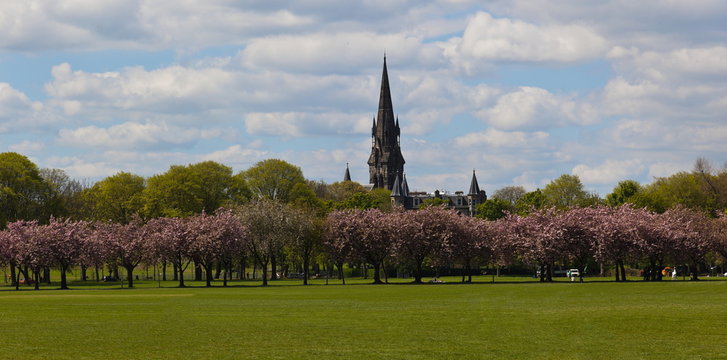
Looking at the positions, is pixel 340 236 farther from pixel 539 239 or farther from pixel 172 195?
pixel 172 195

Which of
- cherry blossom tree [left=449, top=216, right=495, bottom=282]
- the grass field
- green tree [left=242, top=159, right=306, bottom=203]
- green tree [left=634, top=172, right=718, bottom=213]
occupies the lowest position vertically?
the grass field

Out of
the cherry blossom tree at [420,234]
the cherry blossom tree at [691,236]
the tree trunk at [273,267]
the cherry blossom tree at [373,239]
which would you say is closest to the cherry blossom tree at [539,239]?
Answer: the cherry blossom tree at [420,234]

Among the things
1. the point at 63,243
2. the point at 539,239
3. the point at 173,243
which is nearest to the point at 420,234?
the point at 539,239

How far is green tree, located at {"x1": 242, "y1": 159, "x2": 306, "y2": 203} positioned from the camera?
509 ft

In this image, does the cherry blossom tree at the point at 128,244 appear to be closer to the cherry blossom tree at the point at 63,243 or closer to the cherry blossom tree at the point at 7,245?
the cherry blossom tree at the point at 63,243

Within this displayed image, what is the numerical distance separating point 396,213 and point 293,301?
57.7m

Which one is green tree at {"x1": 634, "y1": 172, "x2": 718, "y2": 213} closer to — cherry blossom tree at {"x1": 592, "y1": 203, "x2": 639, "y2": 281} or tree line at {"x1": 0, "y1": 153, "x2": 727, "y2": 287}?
tree line at {"x1": 0, "y1": 153, "x2": 727, "y2": 287}

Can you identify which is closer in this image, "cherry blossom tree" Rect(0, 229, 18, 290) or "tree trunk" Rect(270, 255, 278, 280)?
"cherry blossom tree" Rect(0, 229, 18, 290)

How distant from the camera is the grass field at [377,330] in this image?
105 ft

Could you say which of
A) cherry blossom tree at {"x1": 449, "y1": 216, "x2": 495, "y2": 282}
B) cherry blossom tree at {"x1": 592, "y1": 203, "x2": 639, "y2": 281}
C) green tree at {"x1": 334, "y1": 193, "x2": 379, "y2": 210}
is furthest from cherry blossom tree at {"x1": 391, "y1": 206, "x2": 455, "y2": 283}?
green tree at {"x1": 334, "y1": 193, "x2": 379, "y2": 210}

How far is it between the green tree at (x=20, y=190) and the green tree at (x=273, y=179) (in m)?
36.6

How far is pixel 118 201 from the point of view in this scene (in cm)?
14162

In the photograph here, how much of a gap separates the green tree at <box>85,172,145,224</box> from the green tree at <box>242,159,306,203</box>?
20254 millimetres

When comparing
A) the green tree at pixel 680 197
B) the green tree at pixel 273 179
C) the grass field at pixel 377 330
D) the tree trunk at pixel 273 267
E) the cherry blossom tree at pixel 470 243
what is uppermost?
the green tree at pixel 273 179
